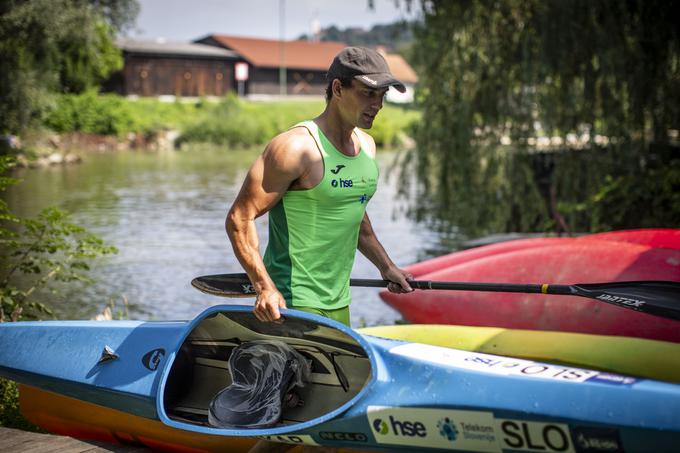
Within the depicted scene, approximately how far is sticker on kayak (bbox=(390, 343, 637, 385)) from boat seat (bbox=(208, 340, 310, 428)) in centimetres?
49

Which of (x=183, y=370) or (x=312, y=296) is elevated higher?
(x=312, y=296)

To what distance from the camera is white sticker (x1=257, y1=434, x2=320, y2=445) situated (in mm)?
3865

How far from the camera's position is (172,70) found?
167ft

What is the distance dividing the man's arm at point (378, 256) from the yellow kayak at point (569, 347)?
3.54ft

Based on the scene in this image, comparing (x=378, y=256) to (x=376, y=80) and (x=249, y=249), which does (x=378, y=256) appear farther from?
(x=376, y=80)

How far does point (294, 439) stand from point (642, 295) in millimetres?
1731

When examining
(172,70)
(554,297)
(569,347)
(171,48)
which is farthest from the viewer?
(171,48)

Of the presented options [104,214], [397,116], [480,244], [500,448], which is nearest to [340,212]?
[500,448]

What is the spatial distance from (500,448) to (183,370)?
5.79 ft

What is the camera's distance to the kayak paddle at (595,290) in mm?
4137

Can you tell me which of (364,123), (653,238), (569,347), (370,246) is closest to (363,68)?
(364,123)

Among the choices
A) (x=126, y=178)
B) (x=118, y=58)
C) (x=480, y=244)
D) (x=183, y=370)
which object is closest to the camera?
(x=183, y=370)

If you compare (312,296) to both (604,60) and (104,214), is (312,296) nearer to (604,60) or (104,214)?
(604,60)

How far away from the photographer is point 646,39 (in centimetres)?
1022
